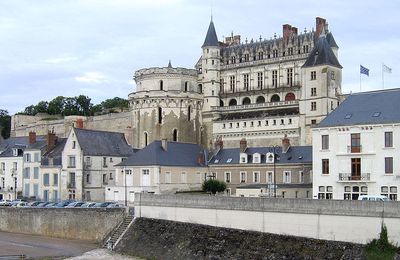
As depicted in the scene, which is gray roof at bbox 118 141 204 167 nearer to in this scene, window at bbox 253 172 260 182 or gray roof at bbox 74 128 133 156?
gray roof at bbox 74 128 133 156

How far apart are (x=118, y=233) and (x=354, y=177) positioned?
1531 centimetres

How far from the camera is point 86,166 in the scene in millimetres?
60312

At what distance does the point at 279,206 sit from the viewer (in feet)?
116

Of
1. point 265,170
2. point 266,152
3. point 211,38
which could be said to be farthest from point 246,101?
point 265,170

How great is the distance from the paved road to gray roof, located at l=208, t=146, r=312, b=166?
17.8 metres

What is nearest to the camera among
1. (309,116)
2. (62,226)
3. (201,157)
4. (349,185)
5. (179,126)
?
(349,185)

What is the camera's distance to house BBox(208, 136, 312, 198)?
172 ft

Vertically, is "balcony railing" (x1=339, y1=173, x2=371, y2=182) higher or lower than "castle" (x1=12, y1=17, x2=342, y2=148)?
lower

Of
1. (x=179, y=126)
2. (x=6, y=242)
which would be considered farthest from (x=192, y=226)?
(x=179, y=126)

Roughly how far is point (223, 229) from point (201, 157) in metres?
22.3

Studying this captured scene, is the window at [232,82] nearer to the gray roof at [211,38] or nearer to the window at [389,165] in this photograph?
the gray roof at [211,38]

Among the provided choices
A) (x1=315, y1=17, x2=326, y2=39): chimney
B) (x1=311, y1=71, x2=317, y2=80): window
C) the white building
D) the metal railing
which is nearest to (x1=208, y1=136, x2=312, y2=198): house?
the white building

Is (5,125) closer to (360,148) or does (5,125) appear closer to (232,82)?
(232,82)

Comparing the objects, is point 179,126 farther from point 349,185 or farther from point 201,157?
point 349,185
